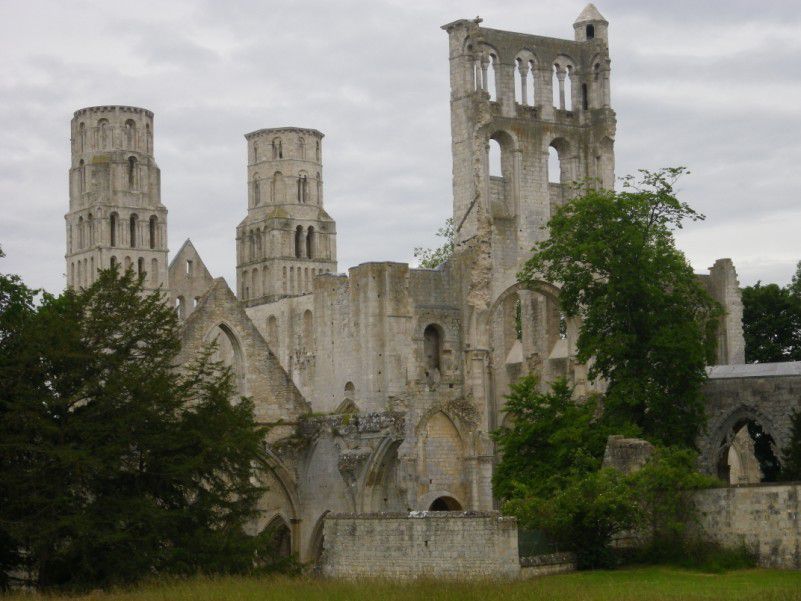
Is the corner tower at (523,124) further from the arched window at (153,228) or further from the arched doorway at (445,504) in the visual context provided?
the arched window at (153,228)

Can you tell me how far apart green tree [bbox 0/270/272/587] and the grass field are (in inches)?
A: 65.7

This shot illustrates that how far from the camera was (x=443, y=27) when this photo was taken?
1957 inches

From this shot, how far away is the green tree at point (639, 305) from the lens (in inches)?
1399

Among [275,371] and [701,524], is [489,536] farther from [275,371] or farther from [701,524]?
[275,371]

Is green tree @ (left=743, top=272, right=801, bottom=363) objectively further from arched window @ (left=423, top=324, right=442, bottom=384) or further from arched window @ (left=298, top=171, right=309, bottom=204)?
arched window @ (left=298, top=171, right=309, bottom=204)

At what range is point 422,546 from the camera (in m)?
26.8

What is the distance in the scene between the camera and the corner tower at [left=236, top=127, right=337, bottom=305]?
10206 cm

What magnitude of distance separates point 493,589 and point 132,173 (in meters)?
77.9

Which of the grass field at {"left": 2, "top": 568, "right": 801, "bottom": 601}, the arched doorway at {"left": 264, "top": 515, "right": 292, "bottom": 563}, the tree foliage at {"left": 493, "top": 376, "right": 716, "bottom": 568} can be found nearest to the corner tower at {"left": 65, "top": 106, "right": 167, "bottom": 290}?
the arched doorway at {"left": 264, "top": 515, "right": 292, "bottom": 563}

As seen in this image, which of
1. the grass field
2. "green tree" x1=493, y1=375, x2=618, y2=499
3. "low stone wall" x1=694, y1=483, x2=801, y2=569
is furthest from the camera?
"green tree" x1=493, y1=375, x2=618, y2=499

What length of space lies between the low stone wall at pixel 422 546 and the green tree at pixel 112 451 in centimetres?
168

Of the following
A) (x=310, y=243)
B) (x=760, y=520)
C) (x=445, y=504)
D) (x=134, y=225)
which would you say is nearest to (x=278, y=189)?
(x=310, y=243)

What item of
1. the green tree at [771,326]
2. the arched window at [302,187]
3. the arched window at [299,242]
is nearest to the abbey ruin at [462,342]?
the green tree at [771,326]

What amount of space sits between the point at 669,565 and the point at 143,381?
30.7ft
